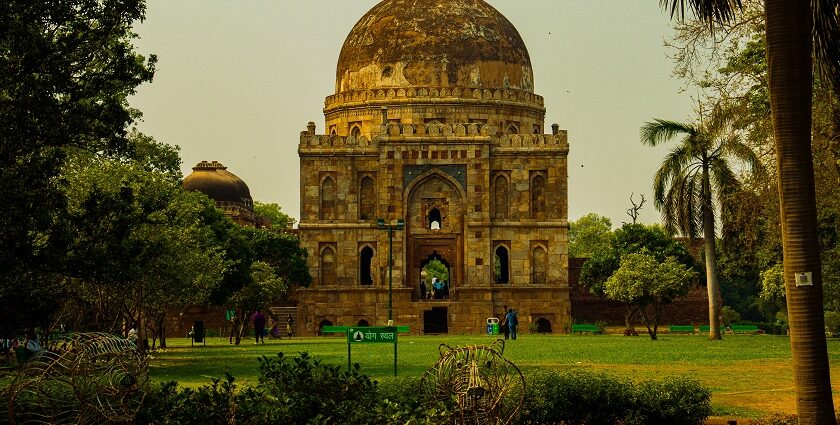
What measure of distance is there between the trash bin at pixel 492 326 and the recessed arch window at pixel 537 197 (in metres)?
5.36

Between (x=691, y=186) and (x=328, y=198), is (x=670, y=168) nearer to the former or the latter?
(x=691, y=186)

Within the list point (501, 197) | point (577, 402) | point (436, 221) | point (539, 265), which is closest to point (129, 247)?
point (577, 402)

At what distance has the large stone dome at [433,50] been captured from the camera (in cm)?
6228

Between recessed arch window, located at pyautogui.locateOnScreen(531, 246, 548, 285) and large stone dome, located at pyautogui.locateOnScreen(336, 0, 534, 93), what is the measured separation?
933cm

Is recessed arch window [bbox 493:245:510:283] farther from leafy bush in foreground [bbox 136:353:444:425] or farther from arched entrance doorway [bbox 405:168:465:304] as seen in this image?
leafy bush in foreground [bbox 136:353:444:425]

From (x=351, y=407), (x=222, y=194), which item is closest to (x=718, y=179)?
(x=351, y=407)

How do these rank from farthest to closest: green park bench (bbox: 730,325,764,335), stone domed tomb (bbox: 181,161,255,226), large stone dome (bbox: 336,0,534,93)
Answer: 1. stone domed tomb (bbox: 181,161,255,226)
2. large stone dome (bbox: 336,0,534,93)
3. green park bench (bbox: 730,325,764,335)

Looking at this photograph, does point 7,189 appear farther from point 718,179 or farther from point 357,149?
point 357,149

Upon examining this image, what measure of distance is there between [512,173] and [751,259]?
444 inches

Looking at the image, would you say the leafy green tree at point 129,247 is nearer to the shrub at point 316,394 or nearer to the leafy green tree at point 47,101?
the leafy green tree at point 47,101

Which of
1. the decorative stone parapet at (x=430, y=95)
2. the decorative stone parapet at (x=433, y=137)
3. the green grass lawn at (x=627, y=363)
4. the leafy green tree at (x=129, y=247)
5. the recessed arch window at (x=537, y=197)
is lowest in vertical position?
the green grass lawn at (x=627, y=363)

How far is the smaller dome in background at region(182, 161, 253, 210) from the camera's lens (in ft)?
259

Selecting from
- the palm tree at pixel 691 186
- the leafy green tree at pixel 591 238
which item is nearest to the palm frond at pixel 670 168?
the palm tree at pixel 691 186

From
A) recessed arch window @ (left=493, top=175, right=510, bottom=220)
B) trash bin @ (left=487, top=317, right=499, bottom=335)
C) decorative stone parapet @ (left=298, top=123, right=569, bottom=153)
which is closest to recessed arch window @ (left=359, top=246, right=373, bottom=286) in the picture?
decorative stone parapet @ (left=298, top=123, right=569, bottom=153)
